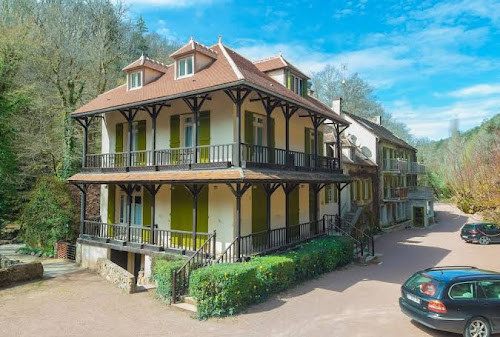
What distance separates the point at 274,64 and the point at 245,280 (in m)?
13.1

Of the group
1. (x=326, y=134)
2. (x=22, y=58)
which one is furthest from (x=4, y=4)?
(x=326, y=134)

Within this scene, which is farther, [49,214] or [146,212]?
[49,214]

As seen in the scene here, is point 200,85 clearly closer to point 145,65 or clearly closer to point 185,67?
point 185,67

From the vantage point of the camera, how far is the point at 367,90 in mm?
47656

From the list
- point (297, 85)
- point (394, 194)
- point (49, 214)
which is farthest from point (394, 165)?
point (49, 214)

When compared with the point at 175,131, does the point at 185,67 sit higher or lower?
higher

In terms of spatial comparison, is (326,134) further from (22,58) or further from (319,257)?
(22,58)

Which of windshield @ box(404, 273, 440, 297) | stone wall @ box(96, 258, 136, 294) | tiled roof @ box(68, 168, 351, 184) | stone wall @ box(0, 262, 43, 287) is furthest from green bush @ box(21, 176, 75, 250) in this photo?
windshield @ box(404, 273, 440, 297)

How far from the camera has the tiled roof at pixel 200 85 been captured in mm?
13562

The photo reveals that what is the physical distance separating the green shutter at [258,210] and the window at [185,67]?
6655mm

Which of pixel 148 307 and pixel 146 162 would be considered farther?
pixel 146 162

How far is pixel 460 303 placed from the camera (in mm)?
8258

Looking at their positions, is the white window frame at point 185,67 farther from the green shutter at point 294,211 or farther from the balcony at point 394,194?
the balcony at point 394,194

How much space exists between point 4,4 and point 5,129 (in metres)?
15.8
